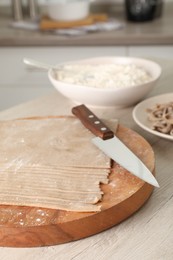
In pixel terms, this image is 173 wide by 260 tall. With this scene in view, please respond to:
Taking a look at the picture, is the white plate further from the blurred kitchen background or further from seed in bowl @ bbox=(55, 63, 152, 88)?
the blurred kitchen background

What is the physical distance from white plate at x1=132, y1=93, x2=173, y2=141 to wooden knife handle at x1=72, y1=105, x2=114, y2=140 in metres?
0.10

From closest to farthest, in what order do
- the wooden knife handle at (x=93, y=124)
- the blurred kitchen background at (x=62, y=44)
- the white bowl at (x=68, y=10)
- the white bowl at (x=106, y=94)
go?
the wooden knife handle at (x=93, y=124), the white bowl at (x=106, y=94), the blurred kitchen background at (x=62, y=44), the white bowl at (x=68, y=10)

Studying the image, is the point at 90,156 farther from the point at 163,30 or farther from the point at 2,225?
the point at 163,30

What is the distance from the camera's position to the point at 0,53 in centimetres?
209

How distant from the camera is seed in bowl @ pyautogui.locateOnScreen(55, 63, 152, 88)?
1.09 metres

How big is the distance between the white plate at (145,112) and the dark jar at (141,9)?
4.03 ft

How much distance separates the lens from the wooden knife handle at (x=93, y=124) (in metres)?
0.84

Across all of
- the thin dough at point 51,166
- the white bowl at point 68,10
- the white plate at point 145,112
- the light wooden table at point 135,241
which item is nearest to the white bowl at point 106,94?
the white plate at point 145,112

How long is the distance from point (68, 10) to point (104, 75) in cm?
109

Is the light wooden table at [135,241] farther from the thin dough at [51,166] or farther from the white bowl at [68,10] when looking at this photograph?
the white bowl at [68,10]

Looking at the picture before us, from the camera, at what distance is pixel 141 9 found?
2.22 metres

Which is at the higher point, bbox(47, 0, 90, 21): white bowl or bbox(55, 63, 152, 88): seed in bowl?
bbox(55, 63, 152, 88): seed in bowl

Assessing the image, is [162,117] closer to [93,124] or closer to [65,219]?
[93,124]

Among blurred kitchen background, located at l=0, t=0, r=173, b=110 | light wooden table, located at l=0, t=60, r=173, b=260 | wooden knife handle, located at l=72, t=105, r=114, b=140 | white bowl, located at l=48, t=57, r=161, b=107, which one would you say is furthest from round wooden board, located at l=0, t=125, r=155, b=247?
blurred kitchen background, located at l=0, t=0, r=173, b=110
